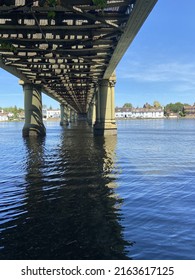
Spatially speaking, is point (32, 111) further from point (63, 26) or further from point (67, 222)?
point (67, 222)

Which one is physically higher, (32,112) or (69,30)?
(69,30)

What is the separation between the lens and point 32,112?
63188 mm

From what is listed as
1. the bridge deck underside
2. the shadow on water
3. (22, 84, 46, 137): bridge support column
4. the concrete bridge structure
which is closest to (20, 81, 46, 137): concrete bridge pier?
(22, 84, 46, 137): bridge support column

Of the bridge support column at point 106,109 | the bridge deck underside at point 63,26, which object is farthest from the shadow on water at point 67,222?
the bridge support column at point 106,109

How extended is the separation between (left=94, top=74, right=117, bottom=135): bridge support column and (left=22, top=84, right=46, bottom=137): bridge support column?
34.2 feet

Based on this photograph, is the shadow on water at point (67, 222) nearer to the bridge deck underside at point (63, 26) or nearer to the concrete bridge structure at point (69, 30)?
the concrete bridge structure at point (69, 30)

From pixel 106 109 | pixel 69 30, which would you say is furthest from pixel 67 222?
pixel 106 109

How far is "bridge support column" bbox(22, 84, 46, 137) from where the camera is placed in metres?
62.8

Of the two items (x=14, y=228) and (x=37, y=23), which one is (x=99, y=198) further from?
A: (x=37, y=23)

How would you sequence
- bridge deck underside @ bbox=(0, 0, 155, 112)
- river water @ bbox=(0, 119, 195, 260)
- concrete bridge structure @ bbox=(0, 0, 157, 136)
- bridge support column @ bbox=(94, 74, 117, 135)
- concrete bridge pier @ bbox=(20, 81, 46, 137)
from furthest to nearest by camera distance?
concrete bridge pier @ bbox=(20, 81, 46, 137) → bridge support column @ bbox=(94, 74, 117, 135) → bridge deck underside @ bbox=(0, 0, 155, 112) → concrete bridge structure @ bbox=(0, 0, 157, 136) → river water @ bbox=(0, 119, 195, 260)

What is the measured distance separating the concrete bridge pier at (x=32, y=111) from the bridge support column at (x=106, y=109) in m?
10.4

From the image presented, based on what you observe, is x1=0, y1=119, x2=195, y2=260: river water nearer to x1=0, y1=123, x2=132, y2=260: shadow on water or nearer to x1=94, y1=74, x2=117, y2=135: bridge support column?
x1=0, y1=123, x2=132, y2=260: shadow on water

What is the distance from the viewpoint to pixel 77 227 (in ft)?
36.7

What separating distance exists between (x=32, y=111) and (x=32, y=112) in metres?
0.19
